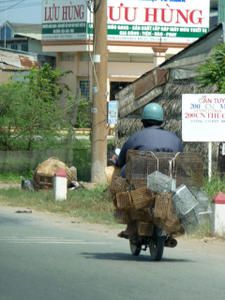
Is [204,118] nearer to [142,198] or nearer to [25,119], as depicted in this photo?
[142,198]

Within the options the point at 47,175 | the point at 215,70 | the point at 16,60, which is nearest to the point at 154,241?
the point at 215,70

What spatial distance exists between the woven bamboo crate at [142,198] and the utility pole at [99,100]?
39.4 feet

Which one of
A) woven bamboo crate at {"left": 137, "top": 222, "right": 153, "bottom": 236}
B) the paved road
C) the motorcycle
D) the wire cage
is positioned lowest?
the paved road

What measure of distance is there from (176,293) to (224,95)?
9.54 meters

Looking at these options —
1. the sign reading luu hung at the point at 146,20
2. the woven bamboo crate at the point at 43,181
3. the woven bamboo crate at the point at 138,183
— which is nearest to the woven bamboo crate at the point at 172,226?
the woven bamboo crate at the point at 138,183

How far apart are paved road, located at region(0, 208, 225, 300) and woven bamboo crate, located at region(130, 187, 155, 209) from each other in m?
0.80

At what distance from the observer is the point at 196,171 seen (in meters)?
10.9

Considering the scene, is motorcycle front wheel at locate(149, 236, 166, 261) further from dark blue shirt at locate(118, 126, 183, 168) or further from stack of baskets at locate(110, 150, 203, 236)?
dark blue shirt at locate(118, 126, 183, 168)

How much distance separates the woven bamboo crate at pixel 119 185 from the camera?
10898 mm

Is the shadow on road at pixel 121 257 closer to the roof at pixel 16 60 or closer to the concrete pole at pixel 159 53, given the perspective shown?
the concrete pole at pixel 159 53

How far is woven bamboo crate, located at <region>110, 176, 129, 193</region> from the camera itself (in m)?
10.9

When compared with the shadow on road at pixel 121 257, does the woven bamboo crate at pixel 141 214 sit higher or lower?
higher

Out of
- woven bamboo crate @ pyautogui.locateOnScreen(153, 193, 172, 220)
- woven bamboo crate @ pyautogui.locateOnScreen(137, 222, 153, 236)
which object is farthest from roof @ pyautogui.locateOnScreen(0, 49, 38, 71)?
woven bamboo crate @ pyautogui.locateOnScreen(153, 193, 172, 220)

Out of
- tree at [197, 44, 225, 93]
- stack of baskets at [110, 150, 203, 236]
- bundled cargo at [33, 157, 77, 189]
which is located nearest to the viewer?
stack of baskets at [110, 150, 203, 236]
